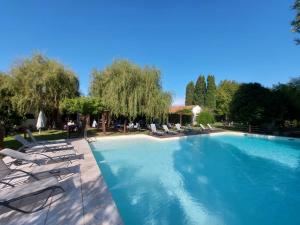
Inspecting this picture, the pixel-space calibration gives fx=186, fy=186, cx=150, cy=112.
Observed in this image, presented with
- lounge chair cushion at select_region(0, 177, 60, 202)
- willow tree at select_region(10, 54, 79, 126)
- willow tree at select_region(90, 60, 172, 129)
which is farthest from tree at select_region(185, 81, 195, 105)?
lounge chair cushion at select_region(0, 177, 60, 202)

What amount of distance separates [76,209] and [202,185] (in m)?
4.35

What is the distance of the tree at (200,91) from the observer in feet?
159

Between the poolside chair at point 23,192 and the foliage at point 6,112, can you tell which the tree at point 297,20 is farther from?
the foliage at point 6,112

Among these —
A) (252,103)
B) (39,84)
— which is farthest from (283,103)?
(39,84)

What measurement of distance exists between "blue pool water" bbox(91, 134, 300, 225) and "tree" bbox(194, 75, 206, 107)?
37.9 metres

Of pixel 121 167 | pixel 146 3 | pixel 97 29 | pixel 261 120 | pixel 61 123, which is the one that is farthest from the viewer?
pixel 61 123

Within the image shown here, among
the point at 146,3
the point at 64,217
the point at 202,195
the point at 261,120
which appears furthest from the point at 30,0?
the point at 261,120

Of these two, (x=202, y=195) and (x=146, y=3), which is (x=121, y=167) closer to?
(x=202, y=195)

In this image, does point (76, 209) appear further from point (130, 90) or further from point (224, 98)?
point (224, 98)

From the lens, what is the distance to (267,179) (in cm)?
714

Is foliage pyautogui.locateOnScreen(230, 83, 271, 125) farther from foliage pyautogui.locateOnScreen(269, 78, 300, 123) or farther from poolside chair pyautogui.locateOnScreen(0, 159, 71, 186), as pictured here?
poolside chair pyautogui.locateOnScreen(0, 159, 71, 186)

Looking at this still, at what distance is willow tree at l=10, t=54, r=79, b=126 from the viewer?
53.3 feet

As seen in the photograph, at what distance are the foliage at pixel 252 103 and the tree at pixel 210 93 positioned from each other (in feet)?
89.0

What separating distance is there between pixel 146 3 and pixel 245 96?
1340cm
